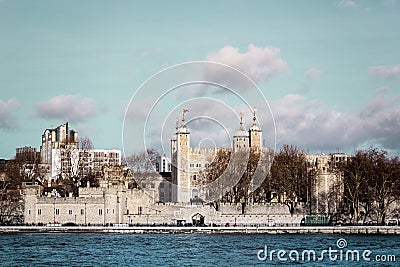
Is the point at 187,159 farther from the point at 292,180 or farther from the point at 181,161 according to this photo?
the point at 292,180

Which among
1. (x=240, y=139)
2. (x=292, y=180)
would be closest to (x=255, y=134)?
(x=240, y=139)

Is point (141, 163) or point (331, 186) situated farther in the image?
point (141, 163)

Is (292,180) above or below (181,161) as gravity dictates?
below

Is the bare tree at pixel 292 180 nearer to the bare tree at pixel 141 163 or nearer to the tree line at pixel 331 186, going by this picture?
the tree line at pixel 331 186

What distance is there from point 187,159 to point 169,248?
4463 centimetres

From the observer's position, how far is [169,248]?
64.0 metres
